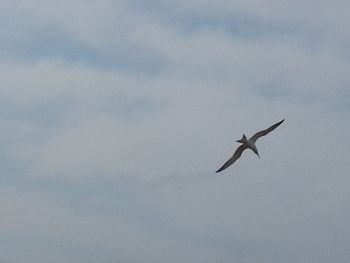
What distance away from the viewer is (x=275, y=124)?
7419 cm

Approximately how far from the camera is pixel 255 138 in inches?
3051

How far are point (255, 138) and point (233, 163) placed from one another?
172 inches

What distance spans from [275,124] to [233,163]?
25.5 ft

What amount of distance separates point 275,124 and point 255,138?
14.1ft

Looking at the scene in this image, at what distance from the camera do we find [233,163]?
3046 inches
